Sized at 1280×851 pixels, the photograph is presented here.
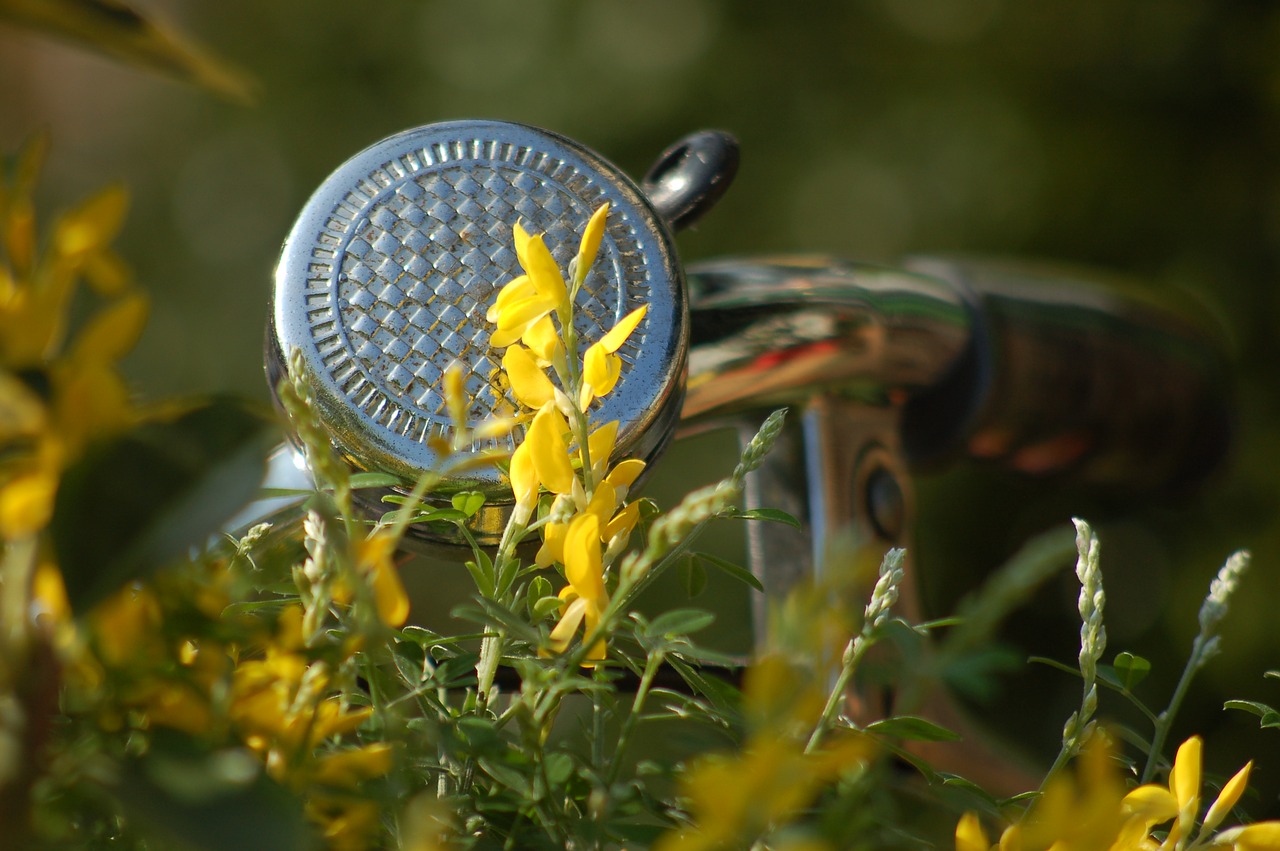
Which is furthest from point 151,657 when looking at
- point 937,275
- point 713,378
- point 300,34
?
point 300,34

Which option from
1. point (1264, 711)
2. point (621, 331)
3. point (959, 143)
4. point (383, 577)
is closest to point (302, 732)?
point (383, 577)

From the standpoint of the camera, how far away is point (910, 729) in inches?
11.5

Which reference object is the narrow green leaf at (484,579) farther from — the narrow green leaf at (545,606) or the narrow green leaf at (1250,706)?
the narrow green leaf at (1250,706)

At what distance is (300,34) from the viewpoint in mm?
2682

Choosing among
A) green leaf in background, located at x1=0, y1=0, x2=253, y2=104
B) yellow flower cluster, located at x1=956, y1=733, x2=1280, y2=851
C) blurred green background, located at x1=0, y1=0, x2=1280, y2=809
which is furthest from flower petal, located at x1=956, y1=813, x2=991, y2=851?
blurred green background, located at x1=0, y1=0, x2=1280, y2=809

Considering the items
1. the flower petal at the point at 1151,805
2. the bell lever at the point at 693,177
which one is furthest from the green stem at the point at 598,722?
the bell lever at the point at 693,177

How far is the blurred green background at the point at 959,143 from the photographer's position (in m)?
1.97

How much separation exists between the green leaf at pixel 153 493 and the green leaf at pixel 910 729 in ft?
0.54

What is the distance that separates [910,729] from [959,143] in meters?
2.04

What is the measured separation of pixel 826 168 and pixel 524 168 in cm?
194

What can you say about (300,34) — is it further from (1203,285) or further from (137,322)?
(137,322)

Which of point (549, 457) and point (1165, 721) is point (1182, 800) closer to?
point (1165, 721)

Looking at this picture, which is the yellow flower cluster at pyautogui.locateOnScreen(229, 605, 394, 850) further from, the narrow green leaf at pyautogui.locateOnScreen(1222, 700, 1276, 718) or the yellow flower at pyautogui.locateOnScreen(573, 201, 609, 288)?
the narrow green leaf at pyautogui.locateOnScreen(1222, 700, 1276, 718)

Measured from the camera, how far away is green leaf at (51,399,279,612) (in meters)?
0.19
